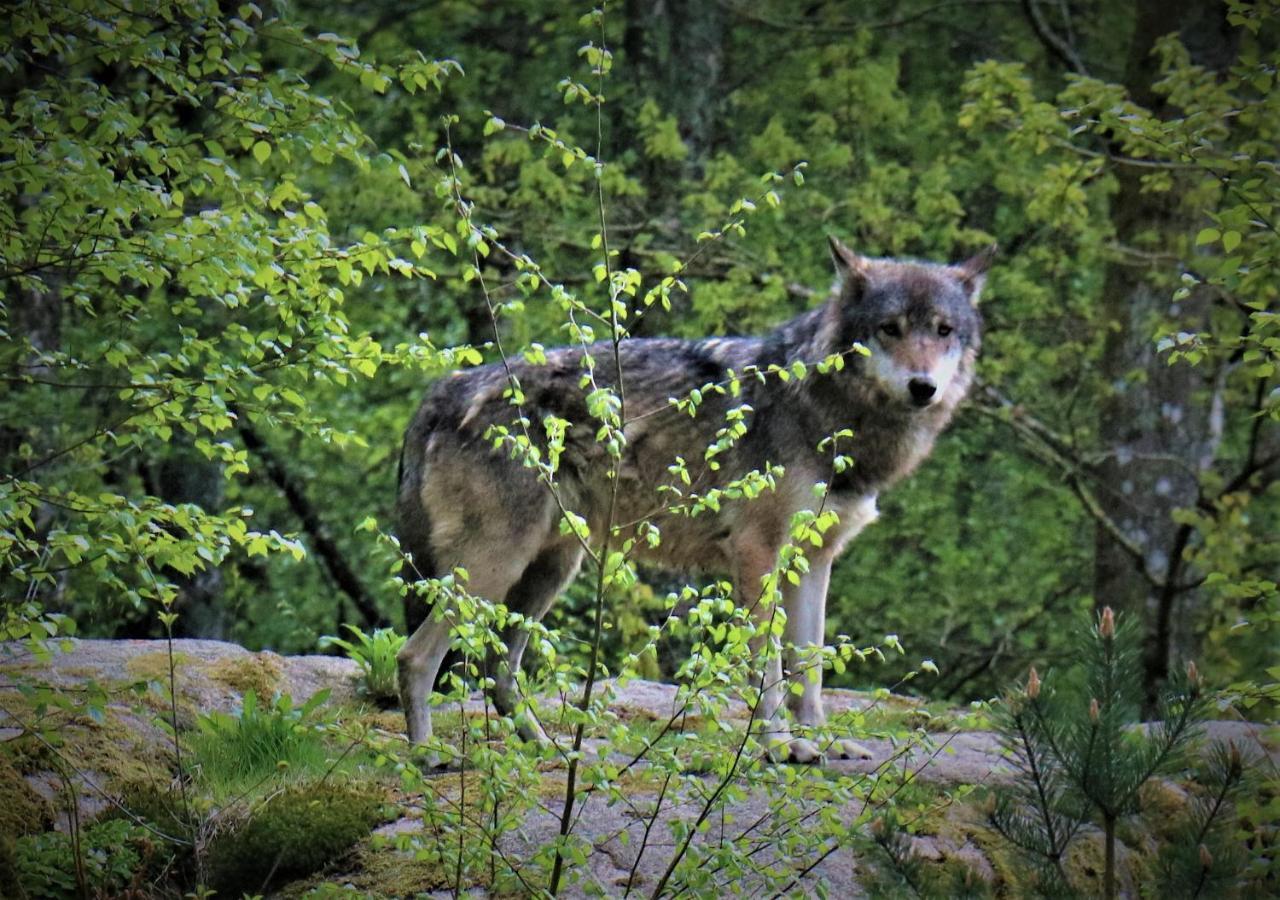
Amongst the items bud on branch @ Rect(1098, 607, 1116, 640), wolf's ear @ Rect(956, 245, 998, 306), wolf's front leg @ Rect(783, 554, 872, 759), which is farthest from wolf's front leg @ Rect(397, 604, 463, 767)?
bud on branch @ Rect(1098, 607, 1116, 640)

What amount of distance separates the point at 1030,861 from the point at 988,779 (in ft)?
8.36

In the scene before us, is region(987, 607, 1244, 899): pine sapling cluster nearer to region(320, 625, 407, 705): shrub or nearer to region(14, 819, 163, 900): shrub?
region(14, 819, 163, 900): shrub

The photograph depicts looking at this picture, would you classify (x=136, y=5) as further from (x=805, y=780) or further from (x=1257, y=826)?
(x=1257, y=826)

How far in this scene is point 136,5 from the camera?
4680mm

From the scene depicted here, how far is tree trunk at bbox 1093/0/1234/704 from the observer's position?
1049 centimetres

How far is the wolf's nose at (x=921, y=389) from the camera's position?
612 centimetres

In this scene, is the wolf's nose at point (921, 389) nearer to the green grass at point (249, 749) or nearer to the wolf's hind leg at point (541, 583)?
the wolf's hind leg at point (541, 583)

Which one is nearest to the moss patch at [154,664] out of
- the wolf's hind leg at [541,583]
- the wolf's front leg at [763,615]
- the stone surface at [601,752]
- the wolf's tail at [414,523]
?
the stone surface at [601,752]

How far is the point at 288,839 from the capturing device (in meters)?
4.79

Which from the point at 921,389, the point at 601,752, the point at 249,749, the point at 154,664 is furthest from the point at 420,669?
the point at 921,389

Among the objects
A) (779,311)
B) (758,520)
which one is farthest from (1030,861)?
A: (779,311)

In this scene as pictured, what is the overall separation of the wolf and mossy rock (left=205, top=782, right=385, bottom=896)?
901 mm

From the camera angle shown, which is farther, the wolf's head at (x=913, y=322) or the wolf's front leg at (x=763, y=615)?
the wolf's head at (x=913, y=322)

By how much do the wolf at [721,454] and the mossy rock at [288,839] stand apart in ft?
2.96
